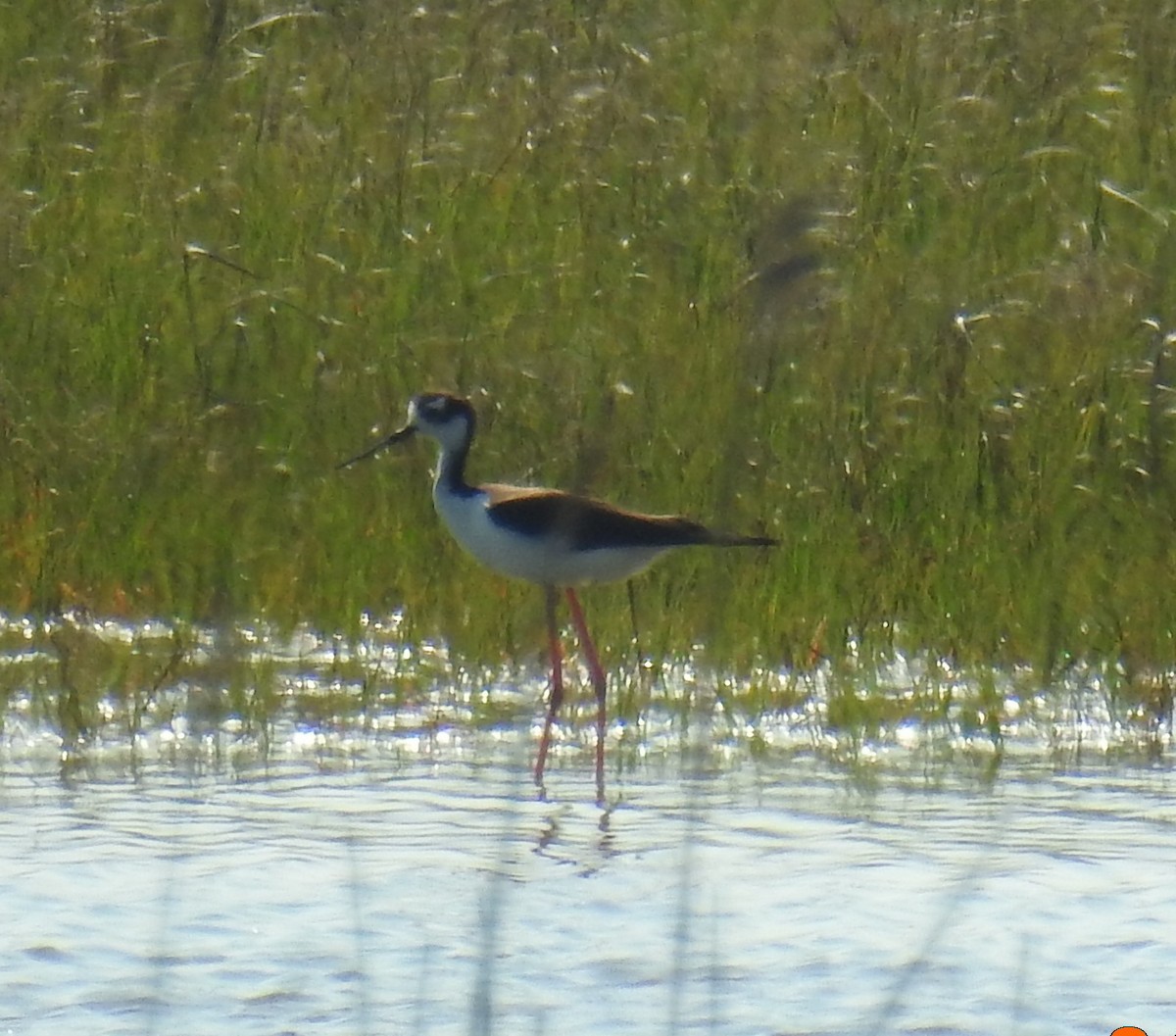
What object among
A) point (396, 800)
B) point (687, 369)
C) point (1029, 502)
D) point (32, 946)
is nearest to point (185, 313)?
point (687, 369)

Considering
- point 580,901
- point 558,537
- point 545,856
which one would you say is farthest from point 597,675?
point 580,901

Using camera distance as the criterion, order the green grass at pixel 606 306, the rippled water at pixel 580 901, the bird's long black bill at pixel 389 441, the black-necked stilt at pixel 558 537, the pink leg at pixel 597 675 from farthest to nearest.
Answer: the bird's long black bill at pixel 389 441, the green grass at pixel 606 306, the black-necked stilt at pixel 558 537, the pink leg at pixel 597 675, the rippled water at pixel 580 901

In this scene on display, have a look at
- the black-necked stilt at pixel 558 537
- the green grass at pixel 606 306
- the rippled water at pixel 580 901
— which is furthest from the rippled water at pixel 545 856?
the green grass at pixel 606 306

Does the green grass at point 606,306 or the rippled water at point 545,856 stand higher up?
the green grass at point 606,306

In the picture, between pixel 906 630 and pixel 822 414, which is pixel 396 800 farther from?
pixel 822 414

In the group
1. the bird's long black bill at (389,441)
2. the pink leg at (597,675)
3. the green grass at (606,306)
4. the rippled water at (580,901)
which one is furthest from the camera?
the bird's long black bill at (389,441)

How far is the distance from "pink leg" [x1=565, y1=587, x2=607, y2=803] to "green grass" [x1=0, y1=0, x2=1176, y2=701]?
0.09 metres

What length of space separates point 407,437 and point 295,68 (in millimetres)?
2744

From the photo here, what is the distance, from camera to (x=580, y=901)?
14.1 feet

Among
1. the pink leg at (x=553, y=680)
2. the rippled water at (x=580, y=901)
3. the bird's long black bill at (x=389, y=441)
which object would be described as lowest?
the rippled water at (x=580, y=901)

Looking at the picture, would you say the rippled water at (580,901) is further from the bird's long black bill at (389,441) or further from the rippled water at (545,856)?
the bird's long black bill at (389,441)

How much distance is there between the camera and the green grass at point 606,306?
627 cm

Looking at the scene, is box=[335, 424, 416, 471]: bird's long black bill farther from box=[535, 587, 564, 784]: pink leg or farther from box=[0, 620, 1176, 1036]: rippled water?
box=[0, 620, 1176, 1036]: rippled water

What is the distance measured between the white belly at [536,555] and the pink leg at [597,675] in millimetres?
117
